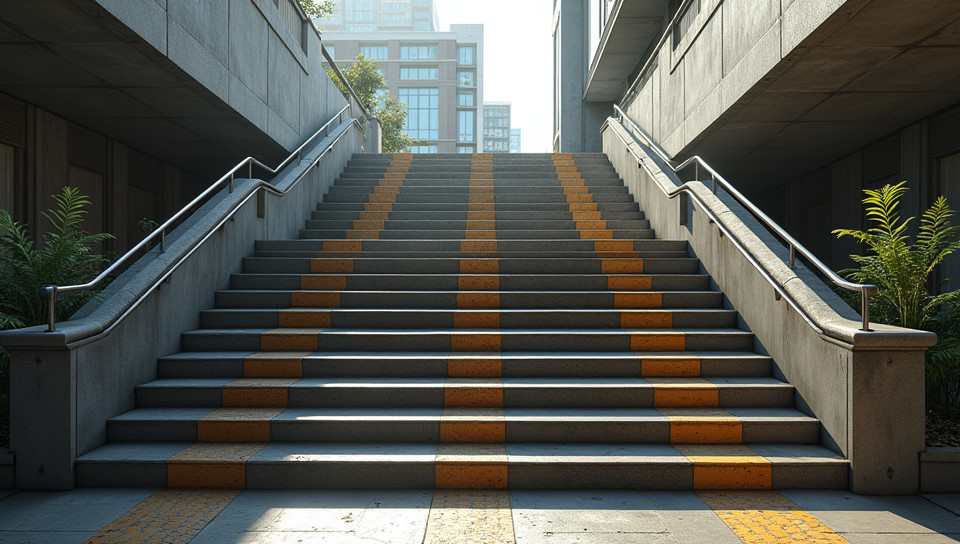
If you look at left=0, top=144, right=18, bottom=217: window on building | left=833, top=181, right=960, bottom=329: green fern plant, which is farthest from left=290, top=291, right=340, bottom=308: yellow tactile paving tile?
left=833, top=181, right=960, bottom=329: green fern plant

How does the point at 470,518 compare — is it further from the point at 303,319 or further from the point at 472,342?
the point at 303,319

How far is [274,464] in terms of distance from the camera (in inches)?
169

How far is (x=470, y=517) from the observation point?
3828mm

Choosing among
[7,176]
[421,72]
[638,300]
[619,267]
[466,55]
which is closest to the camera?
[638,300]

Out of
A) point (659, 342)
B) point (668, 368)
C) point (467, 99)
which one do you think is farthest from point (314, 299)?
point (467, 99)

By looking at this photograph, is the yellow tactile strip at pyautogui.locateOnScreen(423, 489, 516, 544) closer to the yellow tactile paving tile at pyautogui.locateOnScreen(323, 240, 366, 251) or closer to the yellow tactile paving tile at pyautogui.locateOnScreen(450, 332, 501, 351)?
the yellow tactile paving tile at pyautogui.locateOnScreen(450, 332, 501, 351)

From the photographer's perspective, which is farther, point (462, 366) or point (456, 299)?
point (456, 299)

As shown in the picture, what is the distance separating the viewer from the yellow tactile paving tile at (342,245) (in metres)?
8.23

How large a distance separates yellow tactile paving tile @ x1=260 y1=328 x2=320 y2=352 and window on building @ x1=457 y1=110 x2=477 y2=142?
265 feet

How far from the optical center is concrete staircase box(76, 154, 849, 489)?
432 centimetres

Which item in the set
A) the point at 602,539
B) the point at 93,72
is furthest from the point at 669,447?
the point at 93,72

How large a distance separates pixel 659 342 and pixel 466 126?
3232 inches

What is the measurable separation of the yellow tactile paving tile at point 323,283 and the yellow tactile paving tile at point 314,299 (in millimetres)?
373

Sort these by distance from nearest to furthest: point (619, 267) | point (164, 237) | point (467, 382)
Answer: point (467, 382) → point (164, 237) → point (619, 267)
